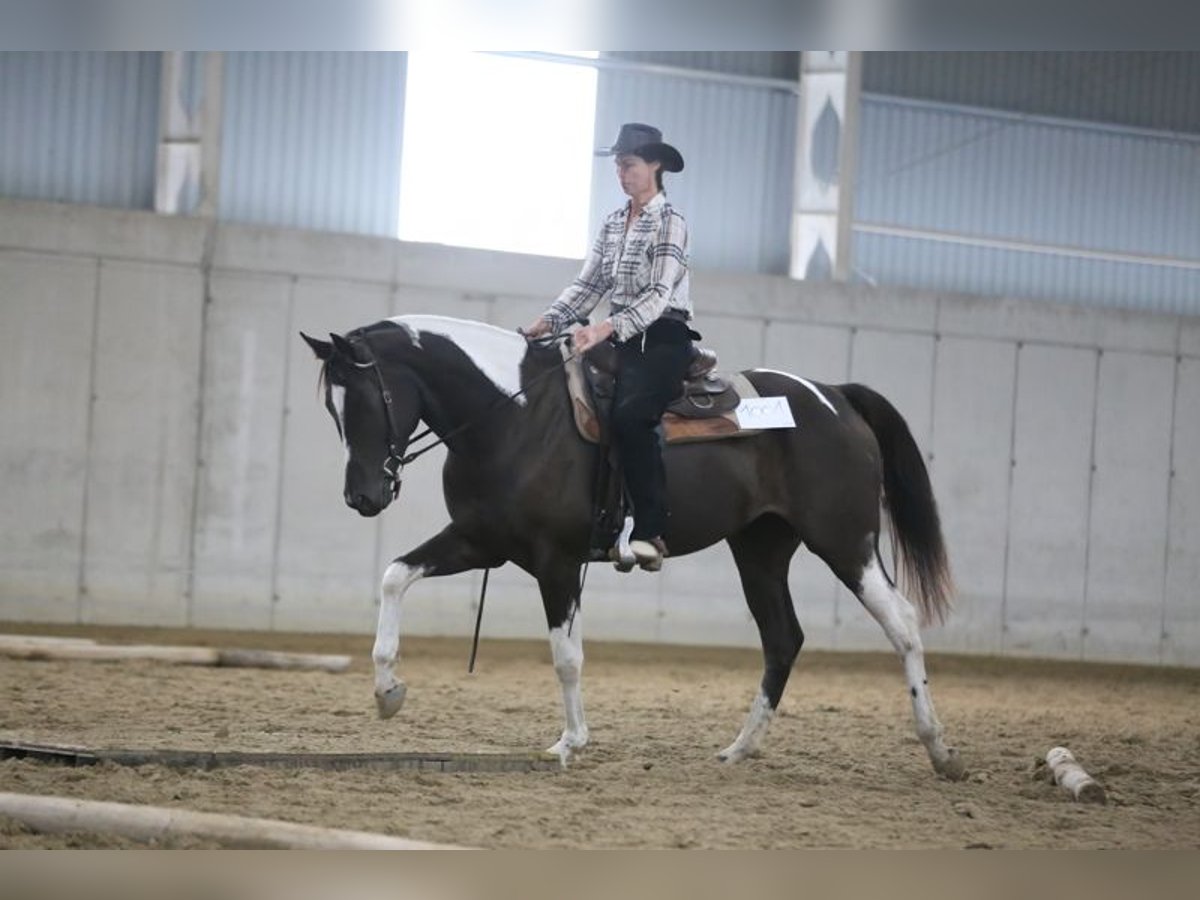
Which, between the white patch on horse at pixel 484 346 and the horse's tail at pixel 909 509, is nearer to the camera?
the white patch on horse at pixel 484 346

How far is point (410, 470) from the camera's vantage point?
43.9ft

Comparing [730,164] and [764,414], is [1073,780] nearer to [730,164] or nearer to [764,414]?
[764,414]

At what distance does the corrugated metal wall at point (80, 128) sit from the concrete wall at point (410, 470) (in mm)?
830

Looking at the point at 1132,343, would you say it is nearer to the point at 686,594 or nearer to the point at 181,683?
the point at 686,594

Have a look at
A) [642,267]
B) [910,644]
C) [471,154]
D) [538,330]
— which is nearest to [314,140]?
[471,154]

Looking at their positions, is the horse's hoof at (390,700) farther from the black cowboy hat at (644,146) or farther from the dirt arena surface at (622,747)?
the black cowboy hat at (644,146)

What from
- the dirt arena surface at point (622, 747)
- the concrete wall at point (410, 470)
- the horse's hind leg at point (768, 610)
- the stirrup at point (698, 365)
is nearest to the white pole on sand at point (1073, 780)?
the dirt arena surface at point (622, 747)

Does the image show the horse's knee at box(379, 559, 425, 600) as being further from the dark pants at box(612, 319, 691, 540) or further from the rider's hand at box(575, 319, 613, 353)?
the rider's hand at box(575, 319, 613, 353)

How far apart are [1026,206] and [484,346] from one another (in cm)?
1164

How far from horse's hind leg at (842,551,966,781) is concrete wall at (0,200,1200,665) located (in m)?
7.04

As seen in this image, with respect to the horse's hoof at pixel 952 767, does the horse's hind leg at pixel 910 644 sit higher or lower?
higher

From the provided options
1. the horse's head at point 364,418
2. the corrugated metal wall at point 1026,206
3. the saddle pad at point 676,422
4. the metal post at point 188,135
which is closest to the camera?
the horse's head at point 364,418

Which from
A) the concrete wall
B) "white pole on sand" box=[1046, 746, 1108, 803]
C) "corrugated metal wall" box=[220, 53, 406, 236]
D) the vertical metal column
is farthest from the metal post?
"white pole on sand" box=[1046, 746, 1108, 803]

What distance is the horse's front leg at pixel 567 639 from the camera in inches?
244
